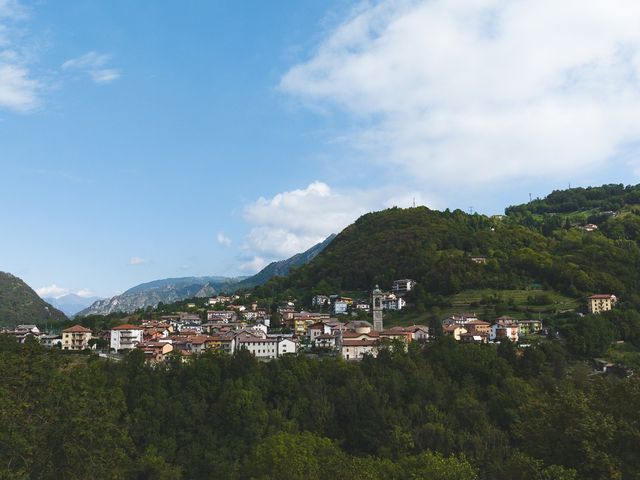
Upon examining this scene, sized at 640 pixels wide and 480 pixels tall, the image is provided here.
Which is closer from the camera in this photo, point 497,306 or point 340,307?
point 497,306

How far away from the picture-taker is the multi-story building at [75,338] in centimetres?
5836

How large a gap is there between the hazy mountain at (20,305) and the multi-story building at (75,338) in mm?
74463

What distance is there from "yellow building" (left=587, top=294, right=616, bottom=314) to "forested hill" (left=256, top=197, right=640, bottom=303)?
16.7 feet

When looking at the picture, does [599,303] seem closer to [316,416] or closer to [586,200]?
[316,416]

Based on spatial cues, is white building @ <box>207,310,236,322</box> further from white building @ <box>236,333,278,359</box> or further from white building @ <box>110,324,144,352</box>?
white building @ <box>236,333,278,359</box>

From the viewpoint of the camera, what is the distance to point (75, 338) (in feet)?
193

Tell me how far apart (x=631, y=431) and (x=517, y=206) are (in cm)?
15684

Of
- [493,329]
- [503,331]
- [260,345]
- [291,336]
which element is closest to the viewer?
[260,345]

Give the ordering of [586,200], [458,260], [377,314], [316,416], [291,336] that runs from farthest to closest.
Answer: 1. [586,200]
2. [458,260]
3. [377,314]
4. [291,336]
5. [316,416]

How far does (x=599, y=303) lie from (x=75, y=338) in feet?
195

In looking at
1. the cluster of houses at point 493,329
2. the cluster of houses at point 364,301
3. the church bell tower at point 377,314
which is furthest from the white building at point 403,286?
the cluster of houses at point 493,329

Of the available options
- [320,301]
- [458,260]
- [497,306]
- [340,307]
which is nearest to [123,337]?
[340,307]

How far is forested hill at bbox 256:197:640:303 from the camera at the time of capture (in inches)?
3024

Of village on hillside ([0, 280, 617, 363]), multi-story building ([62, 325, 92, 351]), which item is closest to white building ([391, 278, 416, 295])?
village on hillside ([0, 280, 617, 363])
